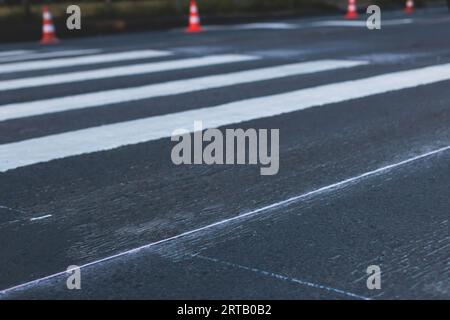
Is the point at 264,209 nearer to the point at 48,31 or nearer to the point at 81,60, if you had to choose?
the point at 81,60

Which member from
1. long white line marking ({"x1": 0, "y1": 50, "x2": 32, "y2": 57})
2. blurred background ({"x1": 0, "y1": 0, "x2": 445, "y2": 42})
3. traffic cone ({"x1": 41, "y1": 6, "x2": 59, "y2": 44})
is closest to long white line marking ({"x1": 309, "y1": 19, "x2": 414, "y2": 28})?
blurred background ({"x1": 0, "y1": 0, "x2": 445, "y2": 42})

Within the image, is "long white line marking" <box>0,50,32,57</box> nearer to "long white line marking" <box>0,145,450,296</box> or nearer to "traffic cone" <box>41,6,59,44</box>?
"traffic cone" <box>41,6,59,44</box>

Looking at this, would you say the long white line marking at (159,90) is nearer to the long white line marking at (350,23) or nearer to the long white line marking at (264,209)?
the long white line marking at (264,209)

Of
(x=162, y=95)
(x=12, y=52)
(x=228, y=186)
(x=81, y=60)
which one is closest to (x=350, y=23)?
(x=12, y=52)

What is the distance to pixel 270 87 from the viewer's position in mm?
9398

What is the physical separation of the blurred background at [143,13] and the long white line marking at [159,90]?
7.23 metres

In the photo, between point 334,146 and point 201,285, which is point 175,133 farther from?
point 201,285

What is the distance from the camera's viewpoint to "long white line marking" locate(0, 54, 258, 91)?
10234 millimetres

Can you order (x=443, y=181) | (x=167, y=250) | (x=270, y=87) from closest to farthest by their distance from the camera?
(x=167, y=250), (x=443, y=181), (x=270, y=87)

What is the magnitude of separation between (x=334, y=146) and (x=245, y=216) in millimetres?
1802

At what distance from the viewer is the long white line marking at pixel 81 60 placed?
11.8 m

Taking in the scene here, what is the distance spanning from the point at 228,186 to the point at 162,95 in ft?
11.7

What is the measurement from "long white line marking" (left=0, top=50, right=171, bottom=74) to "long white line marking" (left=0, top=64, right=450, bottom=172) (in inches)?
158
